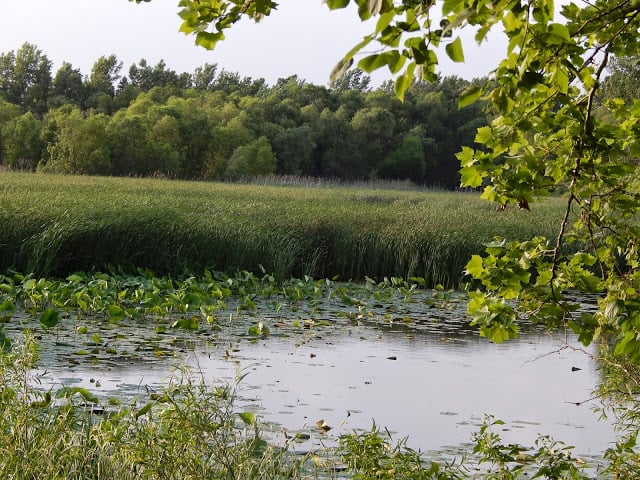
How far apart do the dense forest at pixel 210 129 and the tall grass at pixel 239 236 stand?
1806 centimetres

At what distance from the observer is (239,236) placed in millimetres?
10859

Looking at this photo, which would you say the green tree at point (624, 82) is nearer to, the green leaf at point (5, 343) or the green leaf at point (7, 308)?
the green leaf at point (7, 308)

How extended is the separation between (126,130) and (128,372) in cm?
2863

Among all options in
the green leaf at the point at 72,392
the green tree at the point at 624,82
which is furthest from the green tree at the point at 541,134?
the green tree at the point at 624,82

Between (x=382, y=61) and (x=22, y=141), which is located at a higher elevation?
(x=382, y=61)

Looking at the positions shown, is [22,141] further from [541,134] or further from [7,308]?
[541,134]

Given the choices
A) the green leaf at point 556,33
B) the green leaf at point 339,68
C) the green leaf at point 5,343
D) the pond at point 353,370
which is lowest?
the pond at point 353,370

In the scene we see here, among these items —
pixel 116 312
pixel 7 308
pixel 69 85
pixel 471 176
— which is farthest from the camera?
pixel 69 85

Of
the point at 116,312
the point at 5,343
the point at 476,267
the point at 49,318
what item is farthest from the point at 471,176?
the point at 116,312

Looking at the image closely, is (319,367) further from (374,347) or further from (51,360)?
(51,360)

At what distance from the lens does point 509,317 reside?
8.91 ft

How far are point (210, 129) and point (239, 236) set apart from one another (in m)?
27.9

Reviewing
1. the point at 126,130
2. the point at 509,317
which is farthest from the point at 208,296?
the point at 126,130

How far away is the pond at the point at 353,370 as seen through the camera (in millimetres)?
4844
